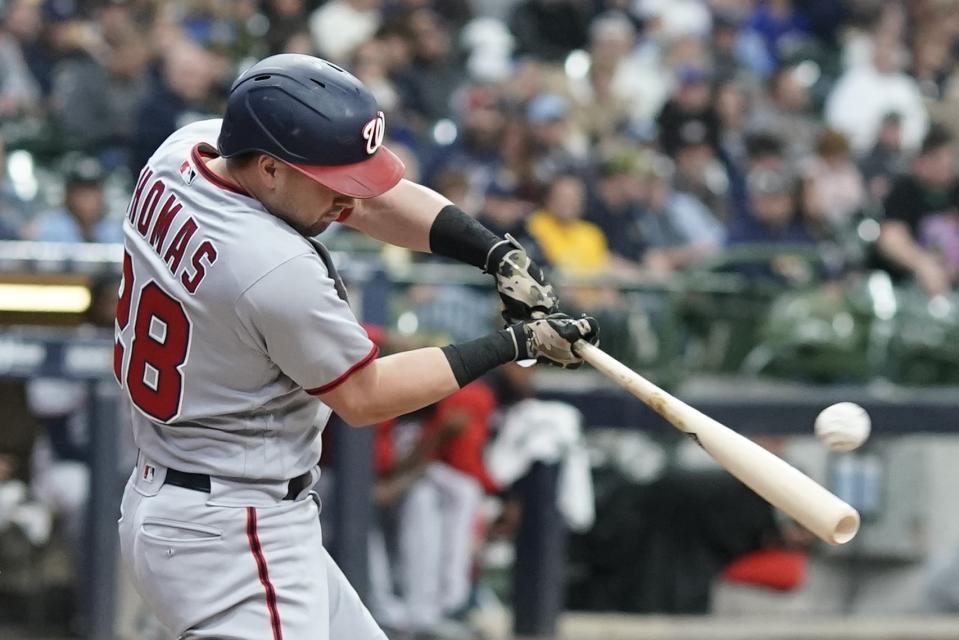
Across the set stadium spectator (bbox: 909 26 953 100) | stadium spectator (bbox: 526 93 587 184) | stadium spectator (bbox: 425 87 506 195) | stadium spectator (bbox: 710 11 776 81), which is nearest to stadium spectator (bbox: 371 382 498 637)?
stadium spectator (bbox: 425 87 506 195)

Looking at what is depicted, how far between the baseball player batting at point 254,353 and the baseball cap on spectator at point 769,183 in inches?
257

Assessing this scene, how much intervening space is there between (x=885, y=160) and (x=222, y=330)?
8.91 m

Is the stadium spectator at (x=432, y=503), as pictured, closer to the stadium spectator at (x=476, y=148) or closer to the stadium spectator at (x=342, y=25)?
the stadium spectator at (x=476, y=148)

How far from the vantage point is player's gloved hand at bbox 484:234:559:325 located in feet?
12.7

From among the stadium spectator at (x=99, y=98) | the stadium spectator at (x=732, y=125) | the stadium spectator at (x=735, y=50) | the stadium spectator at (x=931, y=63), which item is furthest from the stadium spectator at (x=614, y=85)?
the stadium spectator at (x=99, y=98)

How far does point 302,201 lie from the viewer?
11.7 feet

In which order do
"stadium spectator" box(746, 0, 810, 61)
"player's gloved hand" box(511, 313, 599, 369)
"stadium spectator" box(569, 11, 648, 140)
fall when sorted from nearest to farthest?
"player's gloved hand" box(511, 313, 599, 369)
"stadium spectator" box(569, 11, 648, 140)
"stadium spectator" box(746, 0, 810, 61)

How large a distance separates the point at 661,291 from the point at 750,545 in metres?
1.38

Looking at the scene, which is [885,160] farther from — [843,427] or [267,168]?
[267,168]

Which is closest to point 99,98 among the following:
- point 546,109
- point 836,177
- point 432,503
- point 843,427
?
point 546,109

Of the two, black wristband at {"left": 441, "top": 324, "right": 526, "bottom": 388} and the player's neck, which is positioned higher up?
the player's neck

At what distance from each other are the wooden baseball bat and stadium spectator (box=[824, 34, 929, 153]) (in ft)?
28.5

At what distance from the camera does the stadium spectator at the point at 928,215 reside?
10.1 metres

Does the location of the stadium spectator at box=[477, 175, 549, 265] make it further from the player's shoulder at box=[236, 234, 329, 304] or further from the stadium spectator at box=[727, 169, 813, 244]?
the player's shoulder at box=[236, 234, 329, 304]
